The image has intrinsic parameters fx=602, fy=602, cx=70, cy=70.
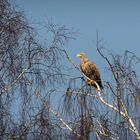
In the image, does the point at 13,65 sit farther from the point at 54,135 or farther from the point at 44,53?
the point at 54,135

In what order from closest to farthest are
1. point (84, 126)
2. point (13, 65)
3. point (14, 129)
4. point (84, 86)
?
1. point (84, 126)
2. point (84, 86)
3. point (14, 129)
4. point (13, 65)

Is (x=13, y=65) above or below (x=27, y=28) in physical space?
below

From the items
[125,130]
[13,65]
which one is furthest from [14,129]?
[125,130]

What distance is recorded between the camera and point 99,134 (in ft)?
20.8

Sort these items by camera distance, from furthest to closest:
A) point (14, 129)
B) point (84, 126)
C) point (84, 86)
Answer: point (14, 129), point (84, 86), point (84, 126)

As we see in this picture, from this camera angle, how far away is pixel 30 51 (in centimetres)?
782

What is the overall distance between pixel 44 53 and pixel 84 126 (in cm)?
239

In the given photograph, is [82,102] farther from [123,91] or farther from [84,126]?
[123,91]

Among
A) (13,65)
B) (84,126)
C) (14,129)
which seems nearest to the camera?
(84,126)

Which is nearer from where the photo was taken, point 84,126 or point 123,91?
point 84,126

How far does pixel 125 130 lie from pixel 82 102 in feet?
1.65

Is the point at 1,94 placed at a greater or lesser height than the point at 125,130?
greater

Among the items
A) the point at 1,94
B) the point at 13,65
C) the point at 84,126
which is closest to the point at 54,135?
the point at 84,126

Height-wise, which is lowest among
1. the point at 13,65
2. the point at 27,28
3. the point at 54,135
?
the point at 54,135
